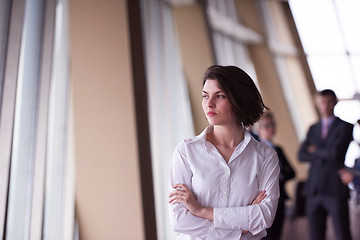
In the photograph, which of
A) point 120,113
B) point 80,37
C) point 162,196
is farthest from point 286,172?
point 80,37

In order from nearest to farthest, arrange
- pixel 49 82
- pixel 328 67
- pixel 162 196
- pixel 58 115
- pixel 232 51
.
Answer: pixel 49 82 < pixel 58 115 < pixel 162 196 < pixel 232 51 < pixel 328 67

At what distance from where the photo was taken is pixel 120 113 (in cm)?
245

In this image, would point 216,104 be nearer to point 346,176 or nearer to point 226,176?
point 226,176

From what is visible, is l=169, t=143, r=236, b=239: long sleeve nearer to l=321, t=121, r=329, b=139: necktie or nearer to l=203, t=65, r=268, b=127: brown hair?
l=203, t=65, r=268, b=127: brown hair

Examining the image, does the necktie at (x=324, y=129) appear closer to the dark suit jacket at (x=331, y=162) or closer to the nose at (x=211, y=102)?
the dark suit jacket at (x=331, y=162)

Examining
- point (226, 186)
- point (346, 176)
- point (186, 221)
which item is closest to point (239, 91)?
point (226, 186)

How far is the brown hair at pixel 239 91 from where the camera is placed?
107 cm

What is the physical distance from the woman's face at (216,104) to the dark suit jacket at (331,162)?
5.59 feet

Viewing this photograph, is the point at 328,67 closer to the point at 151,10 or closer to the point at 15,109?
the point at 151,10

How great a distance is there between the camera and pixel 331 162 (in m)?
2.51

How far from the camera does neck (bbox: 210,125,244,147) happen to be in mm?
1143

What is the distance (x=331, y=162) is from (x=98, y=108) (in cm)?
180

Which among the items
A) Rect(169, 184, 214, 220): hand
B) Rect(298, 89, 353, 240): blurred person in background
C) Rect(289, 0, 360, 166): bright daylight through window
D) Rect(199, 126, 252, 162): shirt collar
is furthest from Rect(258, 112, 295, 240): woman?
Rect(289, 0, 360, 166): bright daylight through window

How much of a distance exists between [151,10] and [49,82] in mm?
1637
